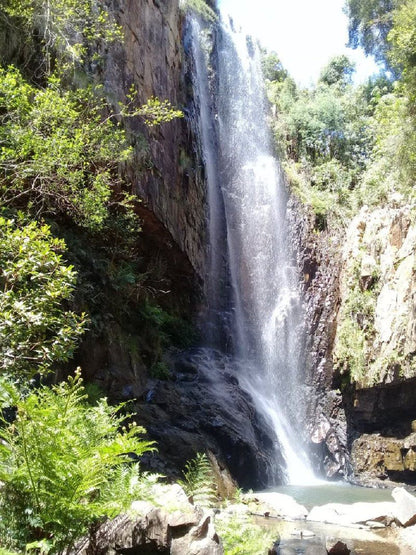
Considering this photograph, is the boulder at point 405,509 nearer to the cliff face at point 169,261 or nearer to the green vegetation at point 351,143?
the cliff face at point 169,261

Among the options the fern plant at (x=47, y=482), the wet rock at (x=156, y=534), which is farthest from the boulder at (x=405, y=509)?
the fern plant at (x=47, y=482)

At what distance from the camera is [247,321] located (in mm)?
18281

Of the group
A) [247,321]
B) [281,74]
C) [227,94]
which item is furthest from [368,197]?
[281,74]

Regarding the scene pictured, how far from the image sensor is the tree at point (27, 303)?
17.6ft

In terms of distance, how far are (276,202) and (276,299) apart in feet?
13.9

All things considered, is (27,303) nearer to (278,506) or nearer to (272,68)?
(278,506)

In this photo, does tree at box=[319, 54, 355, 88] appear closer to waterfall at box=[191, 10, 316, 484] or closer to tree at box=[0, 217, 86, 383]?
waterfall at box=[191, 10, 316, 484]

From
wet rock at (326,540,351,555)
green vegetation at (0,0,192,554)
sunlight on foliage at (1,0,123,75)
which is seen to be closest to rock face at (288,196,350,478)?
green vegetation at (0,0,192,554)

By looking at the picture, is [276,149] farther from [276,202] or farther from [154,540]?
[154,540]

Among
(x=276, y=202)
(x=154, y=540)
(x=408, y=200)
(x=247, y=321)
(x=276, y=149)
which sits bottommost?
(x=154, y=540)

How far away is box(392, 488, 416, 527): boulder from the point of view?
7949 mm

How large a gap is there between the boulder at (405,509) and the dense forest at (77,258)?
126 inches

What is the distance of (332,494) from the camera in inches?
471

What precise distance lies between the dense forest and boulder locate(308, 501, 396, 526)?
7.77 ft
